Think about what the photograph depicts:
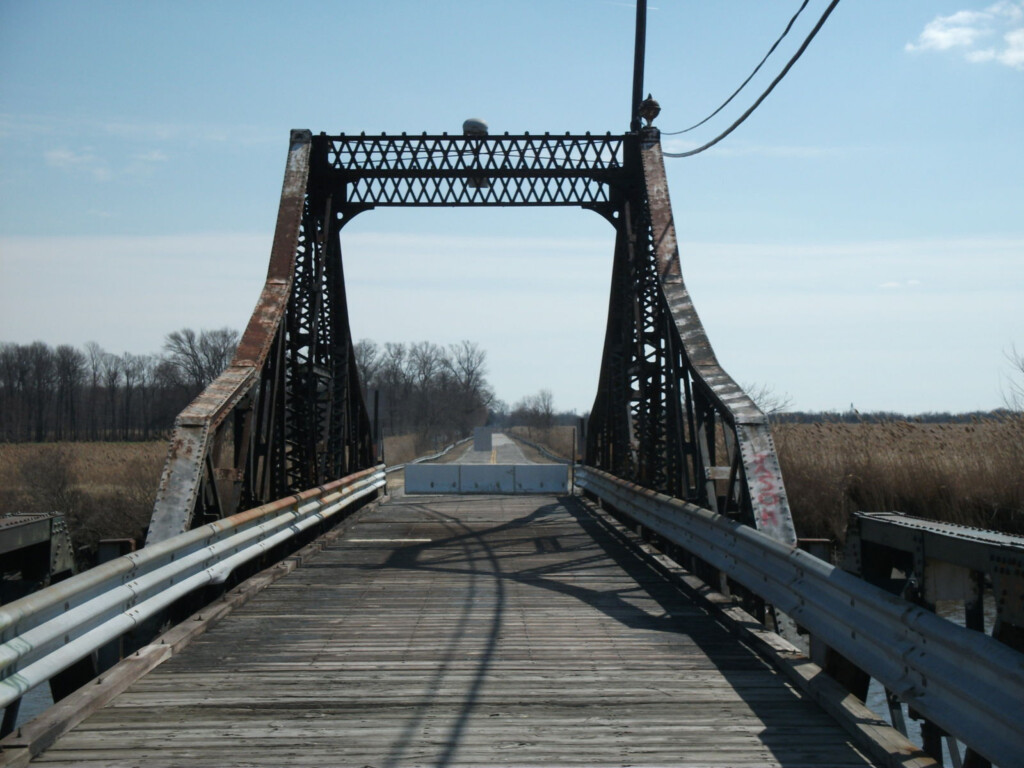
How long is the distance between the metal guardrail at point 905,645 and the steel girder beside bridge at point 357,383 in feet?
5.73

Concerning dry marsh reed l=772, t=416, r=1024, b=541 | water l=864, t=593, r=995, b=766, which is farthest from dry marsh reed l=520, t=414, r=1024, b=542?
water l=864, t=593, r=995, b=766

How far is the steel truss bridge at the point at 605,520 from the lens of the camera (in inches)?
180

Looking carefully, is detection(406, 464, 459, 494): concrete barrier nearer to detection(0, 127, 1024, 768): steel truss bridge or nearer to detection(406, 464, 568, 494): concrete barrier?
detection(406, 464, 568, 494): concrete barrier

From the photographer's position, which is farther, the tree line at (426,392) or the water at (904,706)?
the tree line at (426,392)

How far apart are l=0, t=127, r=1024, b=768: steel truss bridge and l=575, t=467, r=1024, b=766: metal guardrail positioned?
13 millimetres

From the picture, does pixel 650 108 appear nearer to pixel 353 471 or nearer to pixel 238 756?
pixel 353 471

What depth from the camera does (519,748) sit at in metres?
4.88

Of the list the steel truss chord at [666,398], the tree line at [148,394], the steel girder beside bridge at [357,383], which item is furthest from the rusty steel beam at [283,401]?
the tree line at [148,394]

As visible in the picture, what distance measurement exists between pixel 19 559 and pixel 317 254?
362 inches

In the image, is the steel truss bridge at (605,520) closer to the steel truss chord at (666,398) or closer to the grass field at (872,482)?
the steel truss chord at (666,398)

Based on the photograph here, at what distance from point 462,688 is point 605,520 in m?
11.4

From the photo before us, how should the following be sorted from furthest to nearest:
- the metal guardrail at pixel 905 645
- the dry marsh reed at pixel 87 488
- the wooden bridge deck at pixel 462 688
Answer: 1. the dry marsh reed at pixel 87 488
2. the wooden bridge deck at pixel 462 688
3. the metal guardrail at pixel 905 645

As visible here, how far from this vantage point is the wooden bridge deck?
4840mm

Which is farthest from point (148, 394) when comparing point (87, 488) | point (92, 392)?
point (87, 488)
